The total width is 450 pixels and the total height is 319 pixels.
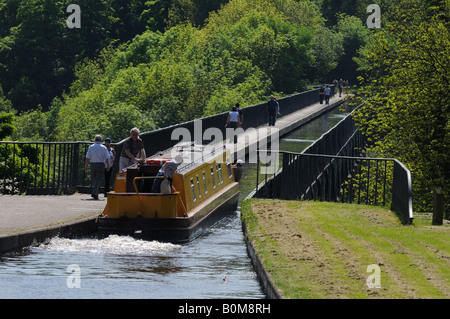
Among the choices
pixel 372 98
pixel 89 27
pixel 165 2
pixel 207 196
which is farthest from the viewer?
pixel 165 2

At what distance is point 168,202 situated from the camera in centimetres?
1839

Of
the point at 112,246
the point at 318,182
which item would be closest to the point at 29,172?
the point at 112,246

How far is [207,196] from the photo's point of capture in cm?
2156

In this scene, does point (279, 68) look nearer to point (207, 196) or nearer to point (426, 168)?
point (426, 168)

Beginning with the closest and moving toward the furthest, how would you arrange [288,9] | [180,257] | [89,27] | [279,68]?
[180,257] → [279,68] → [288,9] → [89,27]

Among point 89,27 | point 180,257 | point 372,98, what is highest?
point 89,27

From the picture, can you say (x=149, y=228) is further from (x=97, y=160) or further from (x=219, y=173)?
(x=219, y=173)

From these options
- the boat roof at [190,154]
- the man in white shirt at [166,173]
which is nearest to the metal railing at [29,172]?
the boat roof at [190,154]

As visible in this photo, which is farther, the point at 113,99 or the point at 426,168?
the point at 113,99

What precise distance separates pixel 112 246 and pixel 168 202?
5.48ft

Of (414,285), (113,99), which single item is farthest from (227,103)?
(414,285)

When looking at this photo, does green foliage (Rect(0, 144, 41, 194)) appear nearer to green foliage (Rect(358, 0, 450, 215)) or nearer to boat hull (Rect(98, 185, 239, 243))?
boat hull (Rect(98, 185, 239, 243))

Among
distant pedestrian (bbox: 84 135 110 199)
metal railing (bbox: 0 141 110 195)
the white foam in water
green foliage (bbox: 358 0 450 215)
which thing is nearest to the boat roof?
distant pedestrian (bbox: 84 135 110 199)

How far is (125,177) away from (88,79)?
9728 centimetres
